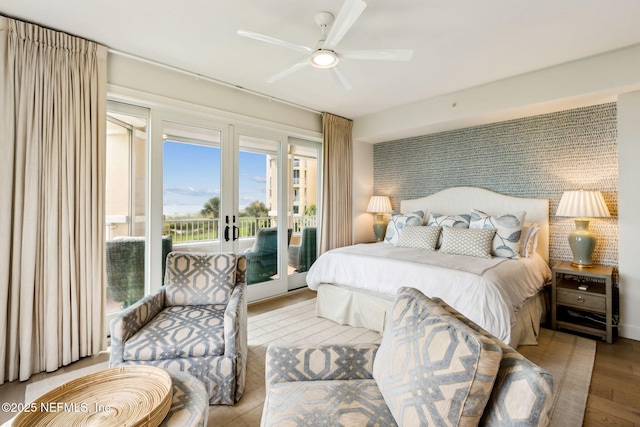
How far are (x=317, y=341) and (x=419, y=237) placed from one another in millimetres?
1615

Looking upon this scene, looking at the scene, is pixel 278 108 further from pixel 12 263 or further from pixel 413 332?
pixel 413 332

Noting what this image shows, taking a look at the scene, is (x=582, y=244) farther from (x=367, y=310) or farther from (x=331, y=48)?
(x=331, y=48)

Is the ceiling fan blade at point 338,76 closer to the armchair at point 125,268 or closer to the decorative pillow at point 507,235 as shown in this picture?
the decorative pillow at point 507,235

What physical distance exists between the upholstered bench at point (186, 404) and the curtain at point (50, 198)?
1.55 meters

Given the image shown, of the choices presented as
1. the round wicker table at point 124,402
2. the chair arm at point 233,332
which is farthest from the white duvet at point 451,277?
the round wicker table at point 124,402

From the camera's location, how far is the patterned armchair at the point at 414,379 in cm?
83

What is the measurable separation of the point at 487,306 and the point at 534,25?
6.85ft

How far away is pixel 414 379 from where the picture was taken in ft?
3.26

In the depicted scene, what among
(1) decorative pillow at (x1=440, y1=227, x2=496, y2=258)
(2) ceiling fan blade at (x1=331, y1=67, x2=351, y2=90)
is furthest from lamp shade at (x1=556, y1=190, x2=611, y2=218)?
(2) ceiling fan blade at (x1=331, y1=67, x2=351, y2=90)

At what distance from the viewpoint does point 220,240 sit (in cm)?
353

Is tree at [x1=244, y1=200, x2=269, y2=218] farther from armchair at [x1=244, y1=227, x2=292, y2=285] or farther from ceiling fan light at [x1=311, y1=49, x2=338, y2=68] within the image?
ceiling fan light at [x1=311, y1=49, x2=338, y2=68]

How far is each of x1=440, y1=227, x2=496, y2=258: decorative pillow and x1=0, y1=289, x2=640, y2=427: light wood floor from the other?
1.14 meters

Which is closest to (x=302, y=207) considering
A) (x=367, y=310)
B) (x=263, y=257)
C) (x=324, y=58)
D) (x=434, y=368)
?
(x=263, y=257)

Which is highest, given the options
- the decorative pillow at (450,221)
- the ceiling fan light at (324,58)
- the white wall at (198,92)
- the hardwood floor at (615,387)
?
the white wall at (198,92)
